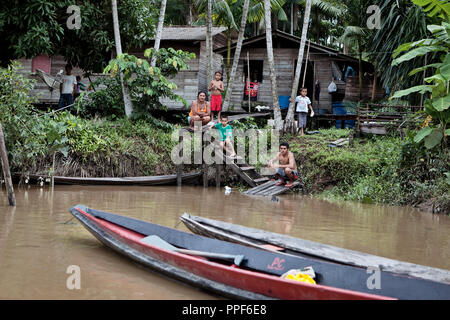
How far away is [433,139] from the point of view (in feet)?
32.1

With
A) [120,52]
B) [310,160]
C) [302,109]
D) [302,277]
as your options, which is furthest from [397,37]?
[302,277]

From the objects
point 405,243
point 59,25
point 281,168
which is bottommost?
point 405,243

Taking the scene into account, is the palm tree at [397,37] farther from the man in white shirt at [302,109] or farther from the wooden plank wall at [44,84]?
the wooden plank wall at [44,84]

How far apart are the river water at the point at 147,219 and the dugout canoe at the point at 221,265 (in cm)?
18

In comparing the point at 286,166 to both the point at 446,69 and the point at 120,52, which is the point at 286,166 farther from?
the point at 120,52

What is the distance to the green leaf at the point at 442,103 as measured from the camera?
9.04 m

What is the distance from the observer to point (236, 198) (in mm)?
11062

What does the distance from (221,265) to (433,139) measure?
709cm

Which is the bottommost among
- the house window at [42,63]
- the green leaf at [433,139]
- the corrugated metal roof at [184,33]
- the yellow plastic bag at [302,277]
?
the yellow plastic bag at [302,277]

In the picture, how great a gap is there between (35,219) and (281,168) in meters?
5.91

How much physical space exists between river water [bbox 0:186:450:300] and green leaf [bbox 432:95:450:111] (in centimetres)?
193

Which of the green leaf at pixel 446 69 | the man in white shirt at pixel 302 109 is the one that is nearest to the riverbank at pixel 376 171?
the man in white shirt at pixel 302 109
